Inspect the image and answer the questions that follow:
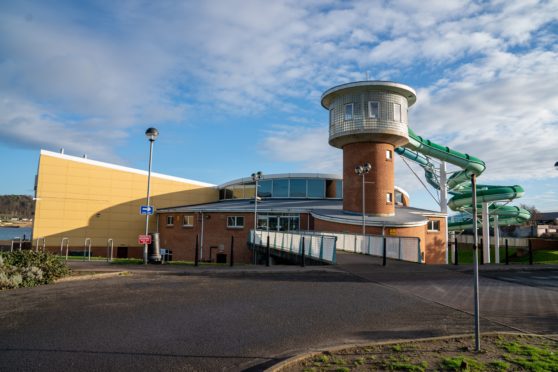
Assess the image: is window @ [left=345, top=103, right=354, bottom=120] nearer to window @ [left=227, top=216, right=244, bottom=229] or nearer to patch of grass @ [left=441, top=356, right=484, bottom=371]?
window @ [left=227, top=216, right=244, bottom=229]

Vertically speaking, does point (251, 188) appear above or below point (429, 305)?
above

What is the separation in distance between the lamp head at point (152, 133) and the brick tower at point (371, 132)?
1532 cm

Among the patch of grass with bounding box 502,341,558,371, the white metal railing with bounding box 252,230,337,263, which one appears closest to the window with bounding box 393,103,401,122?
the white metal railing with bounding box 252,230,337,263

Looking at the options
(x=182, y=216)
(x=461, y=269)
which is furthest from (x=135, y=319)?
(x=182, y=216)

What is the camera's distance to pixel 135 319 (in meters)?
7.99

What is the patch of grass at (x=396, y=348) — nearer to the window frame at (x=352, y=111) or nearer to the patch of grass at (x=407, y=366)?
the patch of grass at (x=407, y=366)

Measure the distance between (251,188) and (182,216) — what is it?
35.2 ft

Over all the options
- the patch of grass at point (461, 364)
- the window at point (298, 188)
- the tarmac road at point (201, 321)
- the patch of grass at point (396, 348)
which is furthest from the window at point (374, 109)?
the patch of grass at point (461, 364)

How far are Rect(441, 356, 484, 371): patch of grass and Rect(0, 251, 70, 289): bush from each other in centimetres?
1184

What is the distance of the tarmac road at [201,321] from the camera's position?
584 cm

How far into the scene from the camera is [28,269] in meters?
13.0

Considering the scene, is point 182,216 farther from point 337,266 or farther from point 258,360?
point 258,360

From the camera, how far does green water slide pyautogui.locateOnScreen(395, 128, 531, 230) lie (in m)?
36.9

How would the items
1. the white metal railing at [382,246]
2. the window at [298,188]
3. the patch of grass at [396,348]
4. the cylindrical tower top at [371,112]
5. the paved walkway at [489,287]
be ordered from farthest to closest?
the window at [298,188], the cylindrical tower top at [371,112], the white metal railing at [382,246], the paved walkway at [489,287], the patch of grass at [396,348]
